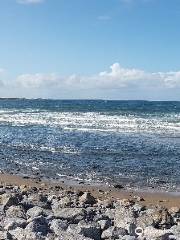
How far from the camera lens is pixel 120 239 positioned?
9.72 m

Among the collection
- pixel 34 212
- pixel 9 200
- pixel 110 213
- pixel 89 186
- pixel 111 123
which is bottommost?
pixel 89 186

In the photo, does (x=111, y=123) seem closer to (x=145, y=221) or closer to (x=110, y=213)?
(x=110, y=213)

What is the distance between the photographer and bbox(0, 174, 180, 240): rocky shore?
9.87 meters

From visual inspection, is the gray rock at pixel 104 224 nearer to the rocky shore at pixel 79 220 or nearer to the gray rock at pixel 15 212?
the rocky shore at pixel 79 220

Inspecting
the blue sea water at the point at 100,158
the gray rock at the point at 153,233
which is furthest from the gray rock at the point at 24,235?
the blue sea water at the point at 100,158

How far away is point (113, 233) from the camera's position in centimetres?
1002

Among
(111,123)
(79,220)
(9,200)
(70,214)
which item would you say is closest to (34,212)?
(70,214)

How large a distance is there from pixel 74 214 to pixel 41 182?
7628 millimetres

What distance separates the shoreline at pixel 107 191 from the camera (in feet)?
51.9

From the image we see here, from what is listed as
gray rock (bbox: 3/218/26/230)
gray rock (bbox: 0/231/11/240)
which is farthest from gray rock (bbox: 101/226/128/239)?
gray rock (bbox: 0/231/11/240)

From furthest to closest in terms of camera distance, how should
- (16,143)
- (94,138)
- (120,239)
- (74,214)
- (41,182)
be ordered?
(94,138) < (16,143) < (41,182) < (74,214) < (120,239)

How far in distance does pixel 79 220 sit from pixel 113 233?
1.39 meters

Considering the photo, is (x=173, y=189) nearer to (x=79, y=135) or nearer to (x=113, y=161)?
(x=113, y=161)

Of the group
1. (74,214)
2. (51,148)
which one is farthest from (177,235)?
(51,148)
